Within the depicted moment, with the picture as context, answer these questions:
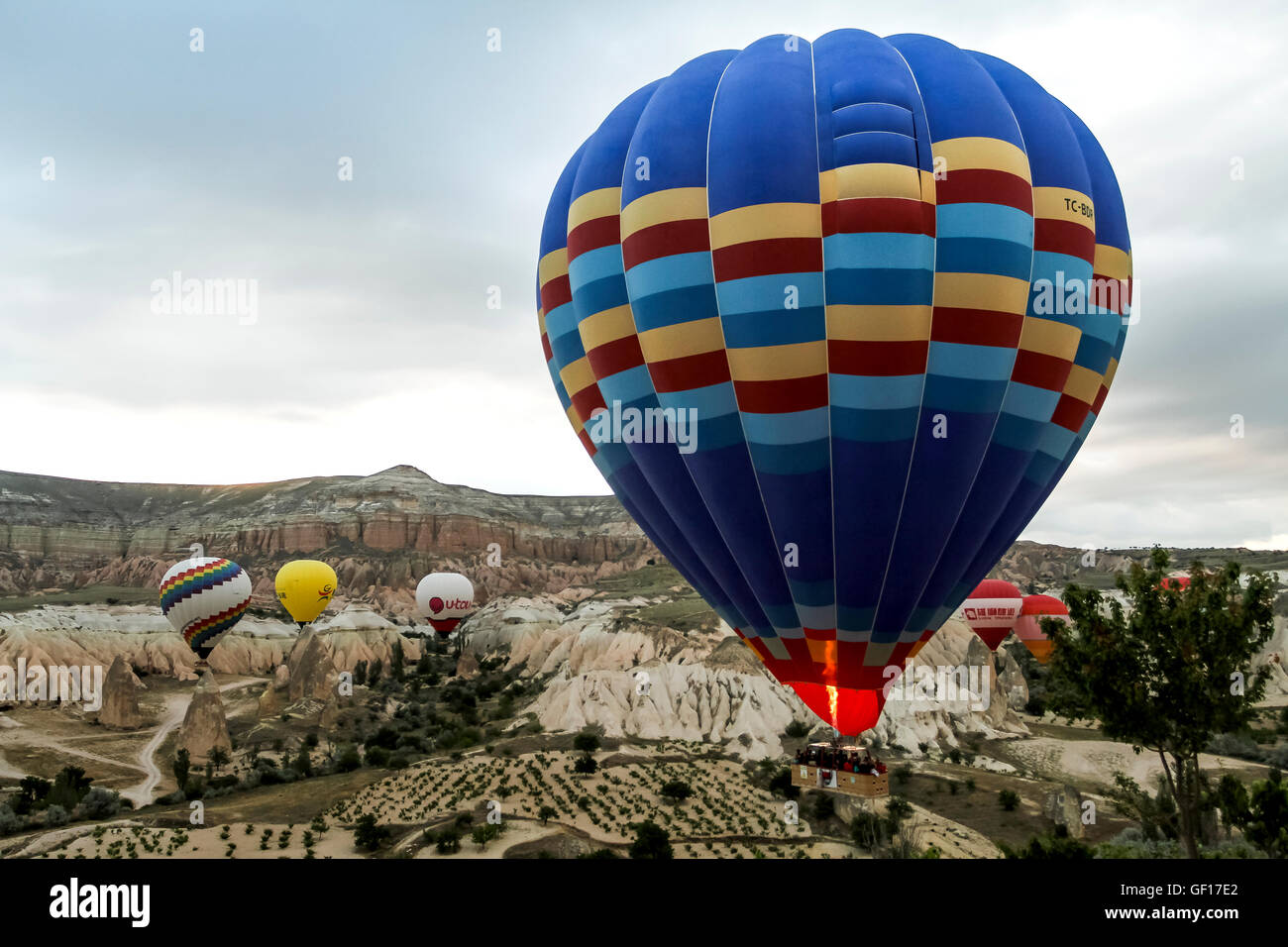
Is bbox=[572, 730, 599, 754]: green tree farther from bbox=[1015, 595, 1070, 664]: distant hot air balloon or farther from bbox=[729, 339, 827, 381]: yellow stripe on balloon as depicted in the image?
bbox=[729, 339, 827, 381]: yellow stripe on balloon

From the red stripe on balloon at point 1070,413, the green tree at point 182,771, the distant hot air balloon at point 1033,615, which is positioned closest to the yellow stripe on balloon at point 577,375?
the red stripe on balloon at point 1070,413

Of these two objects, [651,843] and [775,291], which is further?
[651,843]

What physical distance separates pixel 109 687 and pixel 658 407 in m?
44.4

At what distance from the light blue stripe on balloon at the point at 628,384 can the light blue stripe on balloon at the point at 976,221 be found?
4.64 meters

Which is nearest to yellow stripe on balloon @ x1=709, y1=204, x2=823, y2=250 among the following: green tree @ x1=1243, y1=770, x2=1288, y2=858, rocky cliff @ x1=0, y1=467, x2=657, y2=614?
green tree @ x1=1243, y1=770, x2=1288, y2=858

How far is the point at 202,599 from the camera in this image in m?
42.1

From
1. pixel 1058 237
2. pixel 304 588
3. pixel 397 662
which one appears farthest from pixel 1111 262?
pixel 397 662

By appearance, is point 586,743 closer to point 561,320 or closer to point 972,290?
point 561,320

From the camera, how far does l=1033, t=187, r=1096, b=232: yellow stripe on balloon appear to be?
11.9 metres

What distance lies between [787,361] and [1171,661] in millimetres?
8294

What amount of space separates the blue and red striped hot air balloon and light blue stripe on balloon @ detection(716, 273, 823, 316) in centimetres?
4

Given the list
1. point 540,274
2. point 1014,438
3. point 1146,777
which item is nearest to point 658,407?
point 540,274
